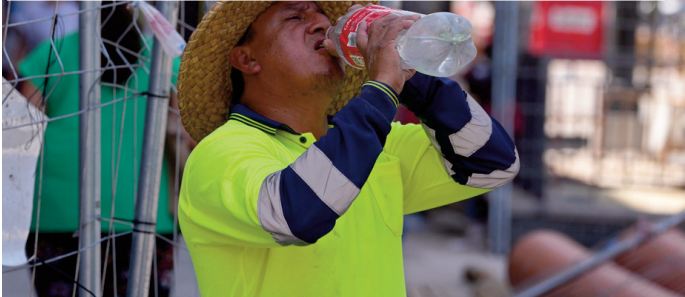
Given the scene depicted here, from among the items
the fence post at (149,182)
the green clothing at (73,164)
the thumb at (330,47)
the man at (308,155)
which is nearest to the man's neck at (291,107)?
the man at (308,155)

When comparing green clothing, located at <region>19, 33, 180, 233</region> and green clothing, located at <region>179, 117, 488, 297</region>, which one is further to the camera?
green clothing, located at <region>19, 33, 180, 233</region>

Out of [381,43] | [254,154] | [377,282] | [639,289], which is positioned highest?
[381,43]

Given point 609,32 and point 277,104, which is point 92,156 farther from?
point 609,32

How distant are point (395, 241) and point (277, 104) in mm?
389

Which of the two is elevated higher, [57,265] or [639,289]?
[57,265]

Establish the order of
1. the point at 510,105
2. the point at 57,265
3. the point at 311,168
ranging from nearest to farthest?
the point at 311,168, the point at 57,265, the point at 510,105

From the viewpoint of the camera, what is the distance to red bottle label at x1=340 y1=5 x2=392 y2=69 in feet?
6.79

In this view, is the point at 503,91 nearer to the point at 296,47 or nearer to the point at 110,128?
the point at 110,128

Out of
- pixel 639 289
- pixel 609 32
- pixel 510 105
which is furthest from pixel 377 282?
pixel 609 32

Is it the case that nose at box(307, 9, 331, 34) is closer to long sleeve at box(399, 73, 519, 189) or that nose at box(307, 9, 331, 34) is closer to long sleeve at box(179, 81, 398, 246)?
long sleeve at box(399, 73, 519, 189)

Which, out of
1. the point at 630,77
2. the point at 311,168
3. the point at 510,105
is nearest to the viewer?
the point at 311,168

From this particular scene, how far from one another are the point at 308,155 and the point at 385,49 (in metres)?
0.27

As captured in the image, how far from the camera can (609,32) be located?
8.05 meters

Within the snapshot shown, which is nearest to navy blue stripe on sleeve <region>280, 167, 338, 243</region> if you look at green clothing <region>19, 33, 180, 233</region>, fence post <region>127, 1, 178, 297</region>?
fence post <region>127, 1, 178, 297</region>
